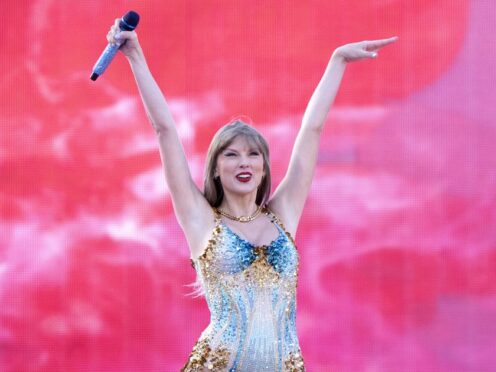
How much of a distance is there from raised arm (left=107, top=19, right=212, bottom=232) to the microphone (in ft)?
0.10

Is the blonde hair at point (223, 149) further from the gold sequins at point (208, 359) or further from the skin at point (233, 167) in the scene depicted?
the gold sequins at point (208, 359)

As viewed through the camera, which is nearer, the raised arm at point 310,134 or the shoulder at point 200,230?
the shoulder at point 200,230

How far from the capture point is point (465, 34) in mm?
3535

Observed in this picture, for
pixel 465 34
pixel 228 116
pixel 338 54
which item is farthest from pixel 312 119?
pixel 465 34

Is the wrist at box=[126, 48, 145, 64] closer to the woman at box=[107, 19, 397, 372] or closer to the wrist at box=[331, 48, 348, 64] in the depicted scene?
the woman at box=[107, 19, 397, 372]

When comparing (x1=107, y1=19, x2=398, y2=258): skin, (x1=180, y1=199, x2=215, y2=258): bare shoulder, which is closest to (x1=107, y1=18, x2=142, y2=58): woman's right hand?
(x1=107, y1=19, x2=398, y2=258): skin

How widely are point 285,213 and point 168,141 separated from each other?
0.39 meters

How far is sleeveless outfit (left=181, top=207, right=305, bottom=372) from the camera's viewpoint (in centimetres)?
209

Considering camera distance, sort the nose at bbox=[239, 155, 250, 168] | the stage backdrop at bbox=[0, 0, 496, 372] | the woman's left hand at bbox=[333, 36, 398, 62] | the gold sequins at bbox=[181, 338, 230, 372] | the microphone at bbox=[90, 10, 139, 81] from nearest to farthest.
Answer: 1. the microphone at bbox=[90, 10, 139, 81]
2. the gold sequins at bbox=[181, 338, 230, 372]
3. the nose at bbox=[239, 155, 250, 168]
4. the woman's left hand at bbox=[333, 36, 398, 62]
5. the stage backdrop at bbox=[0, 0, 496, 372]

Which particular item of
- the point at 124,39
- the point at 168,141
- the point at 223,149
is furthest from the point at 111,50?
the point at 223,149

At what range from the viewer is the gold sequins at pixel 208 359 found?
81.9 inches

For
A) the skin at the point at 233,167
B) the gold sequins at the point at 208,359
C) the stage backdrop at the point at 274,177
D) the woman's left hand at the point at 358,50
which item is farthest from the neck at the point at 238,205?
the stage backdrop at the point at 274,177

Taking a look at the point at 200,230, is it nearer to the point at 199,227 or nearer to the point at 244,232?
the point at 199,227

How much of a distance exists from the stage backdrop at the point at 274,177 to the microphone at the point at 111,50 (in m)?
1.49
